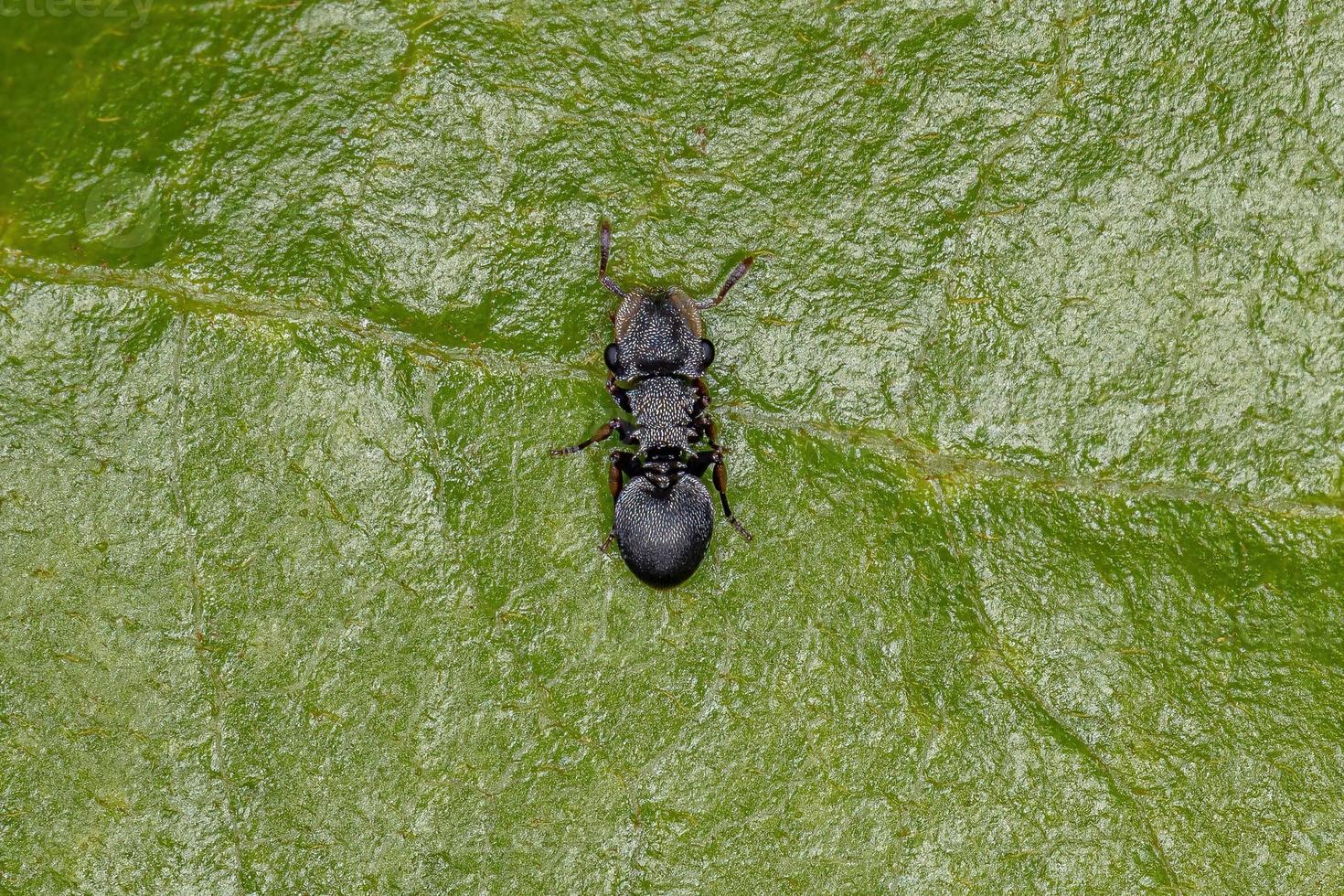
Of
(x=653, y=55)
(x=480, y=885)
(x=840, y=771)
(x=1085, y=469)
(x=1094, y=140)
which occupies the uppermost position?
(x=653, y=55)

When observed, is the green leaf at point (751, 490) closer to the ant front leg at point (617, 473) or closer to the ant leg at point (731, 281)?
the ant leg at point (731, 281)

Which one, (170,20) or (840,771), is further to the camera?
(840,771)

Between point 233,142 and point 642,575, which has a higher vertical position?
point 233,142

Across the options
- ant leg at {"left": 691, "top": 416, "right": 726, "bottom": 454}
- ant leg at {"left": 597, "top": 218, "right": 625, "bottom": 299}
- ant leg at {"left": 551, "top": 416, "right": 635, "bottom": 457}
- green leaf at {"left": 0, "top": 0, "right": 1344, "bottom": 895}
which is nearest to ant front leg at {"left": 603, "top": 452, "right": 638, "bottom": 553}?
ant leg at {"left": 551, "top": 416, "right": 635, "bottom": 457}

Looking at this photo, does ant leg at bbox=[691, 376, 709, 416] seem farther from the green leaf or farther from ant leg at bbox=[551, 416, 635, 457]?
ant leg at bbox=[551, 416, 635, 457]

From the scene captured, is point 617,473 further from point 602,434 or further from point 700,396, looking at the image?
point 700,396

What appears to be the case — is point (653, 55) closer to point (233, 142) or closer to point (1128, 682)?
point (233, 142)

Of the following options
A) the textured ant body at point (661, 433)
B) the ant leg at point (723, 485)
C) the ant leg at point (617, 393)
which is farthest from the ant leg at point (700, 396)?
the ant leg at point (617, 393)

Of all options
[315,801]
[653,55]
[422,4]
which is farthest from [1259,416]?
[315,801]
